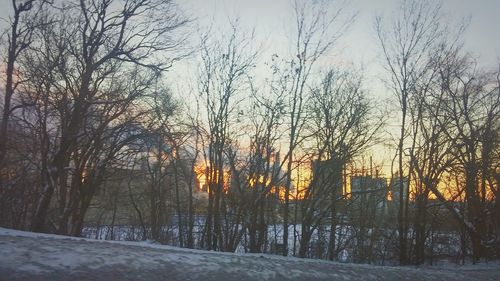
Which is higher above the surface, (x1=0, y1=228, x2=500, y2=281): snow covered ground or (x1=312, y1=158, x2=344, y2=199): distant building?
(x1=312, y1=158, x2=344, y2=199): distant building

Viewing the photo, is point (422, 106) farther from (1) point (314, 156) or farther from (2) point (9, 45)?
(2) point (9, 45)

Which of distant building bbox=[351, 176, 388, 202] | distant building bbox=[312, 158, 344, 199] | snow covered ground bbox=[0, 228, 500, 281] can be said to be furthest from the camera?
distant building bbox=[351, 176, 388, 202]

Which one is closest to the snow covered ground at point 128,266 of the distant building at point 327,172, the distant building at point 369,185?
the distant building at point 327,172

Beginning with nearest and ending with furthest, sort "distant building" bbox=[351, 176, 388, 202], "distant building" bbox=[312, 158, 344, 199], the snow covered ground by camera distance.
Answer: the snow covered ground < "distant building" bbox=[312, 158, 344, 199] < "distant building" bbox=[351, 176, 388, 202]

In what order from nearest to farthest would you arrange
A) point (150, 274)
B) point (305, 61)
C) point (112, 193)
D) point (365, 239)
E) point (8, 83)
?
point (150, 274) < point (8, 83) < point (305, 61) < point (365, 239) < point (112, 193)

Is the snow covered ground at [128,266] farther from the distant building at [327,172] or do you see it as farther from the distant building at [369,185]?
the distant building at [369,185]

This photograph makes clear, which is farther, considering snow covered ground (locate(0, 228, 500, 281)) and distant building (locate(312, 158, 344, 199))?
distant building (locate(312, 158, 344, 199))

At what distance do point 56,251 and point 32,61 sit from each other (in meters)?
19.1

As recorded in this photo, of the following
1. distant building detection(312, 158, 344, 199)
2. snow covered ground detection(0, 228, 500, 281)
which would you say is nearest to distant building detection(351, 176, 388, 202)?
distant building detection(312, 158, 344, 199)

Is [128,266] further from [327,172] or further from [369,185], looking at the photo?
[369,185]

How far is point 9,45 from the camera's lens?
77.7ft

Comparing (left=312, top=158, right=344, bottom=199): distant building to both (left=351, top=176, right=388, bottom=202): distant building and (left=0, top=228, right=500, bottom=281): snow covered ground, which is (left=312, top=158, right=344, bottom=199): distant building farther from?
(left=0, top=228, right=500, bottom=281): snow covered ground

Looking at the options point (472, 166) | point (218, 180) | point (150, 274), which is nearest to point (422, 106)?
point (472, 166)

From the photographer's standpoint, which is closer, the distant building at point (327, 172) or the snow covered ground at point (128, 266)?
the snow covered ground at point (128, 266)
